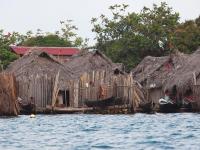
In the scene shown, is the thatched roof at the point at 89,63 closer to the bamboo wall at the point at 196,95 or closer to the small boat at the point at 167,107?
the small boat at the point at 167,107

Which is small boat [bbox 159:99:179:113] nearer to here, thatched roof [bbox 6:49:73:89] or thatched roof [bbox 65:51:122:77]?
thatched roof [bbox 6:49:73:89]

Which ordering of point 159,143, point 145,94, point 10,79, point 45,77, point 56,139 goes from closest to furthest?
point 159,143
point 56,139
point 10,79
point 45,77
point 145,94

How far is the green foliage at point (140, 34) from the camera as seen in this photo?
75.1 meters

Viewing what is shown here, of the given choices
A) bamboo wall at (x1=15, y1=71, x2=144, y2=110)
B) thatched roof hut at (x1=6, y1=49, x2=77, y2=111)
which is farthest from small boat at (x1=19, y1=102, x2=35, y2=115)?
bamboo wall at (x1=15, y1=71, x2=144, y2=110)

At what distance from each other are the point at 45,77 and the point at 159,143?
1147 inches

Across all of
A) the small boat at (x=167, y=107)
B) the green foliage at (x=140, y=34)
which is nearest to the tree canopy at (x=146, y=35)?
the green foliage at (x=140, y=34)

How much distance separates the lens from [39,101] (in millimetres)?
49625

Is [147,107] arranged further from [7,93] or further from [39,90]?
[7,93]

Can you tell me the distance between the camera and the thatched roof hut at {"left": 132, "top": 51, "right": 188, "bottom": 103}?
63.7m

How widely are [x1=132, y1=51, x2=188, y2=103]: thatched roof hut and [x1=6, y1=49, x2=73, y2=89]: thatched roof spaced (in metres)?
9.46

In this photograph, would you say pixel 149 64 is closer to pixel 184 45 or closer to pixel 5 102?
pixel 184 45

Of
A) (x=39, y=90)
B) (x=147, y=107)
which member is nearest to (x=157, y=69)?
(x=147, y=107)

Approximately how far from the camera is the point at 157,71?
66.1 m

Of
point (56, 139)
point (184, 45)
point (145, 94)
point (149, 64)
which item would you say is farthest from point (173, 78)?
point (56, 139)
